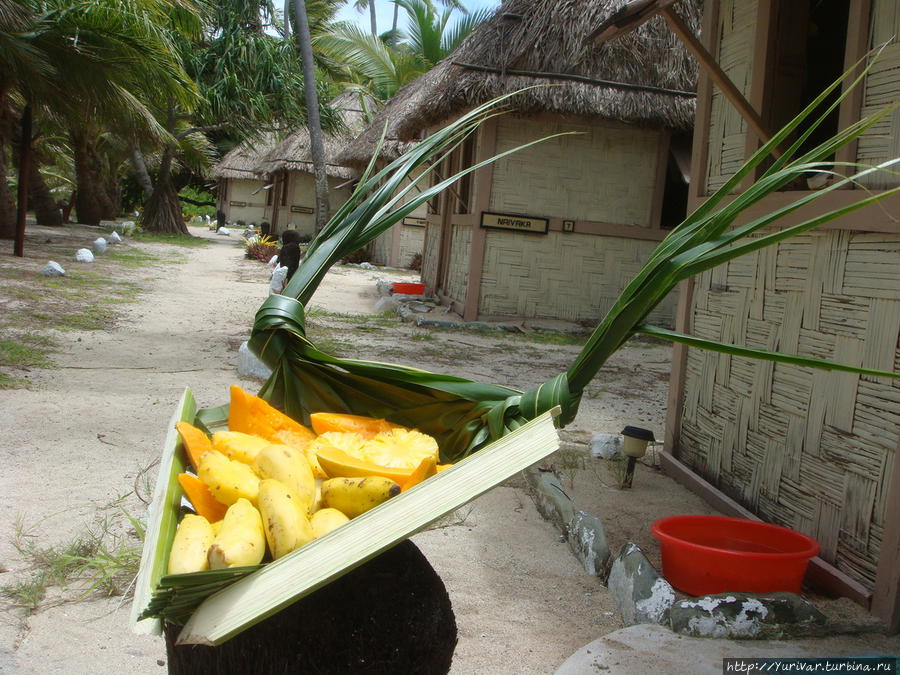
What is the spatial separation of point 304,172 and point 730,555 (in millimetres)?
24893

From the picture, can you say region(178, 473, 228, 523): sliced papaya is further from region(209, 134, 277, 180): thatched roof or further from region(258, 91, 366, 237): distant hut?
region(209, 134, 277, 180): thatched roof

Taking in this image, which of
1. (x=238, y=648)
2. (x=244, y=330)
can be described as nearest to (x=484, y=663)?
(x=238, y=648)

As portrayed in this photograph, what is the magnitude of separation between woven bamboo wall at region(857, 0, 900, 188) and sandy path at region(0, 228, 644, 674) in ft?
6.16

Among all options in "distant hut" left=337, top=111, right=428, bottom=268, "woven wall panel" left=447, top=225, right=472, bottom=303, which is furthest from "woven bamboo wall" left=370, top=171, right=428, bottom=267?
"woven wall panel" left=447, top=225, right=472, bottom=303

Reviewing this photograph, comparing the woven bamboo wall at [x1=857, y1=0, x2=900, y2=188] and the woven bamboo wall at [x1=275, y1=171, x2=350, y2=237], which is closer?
the woven bamboo wall at [x1=857, y1=0, x2=900, y2=188]

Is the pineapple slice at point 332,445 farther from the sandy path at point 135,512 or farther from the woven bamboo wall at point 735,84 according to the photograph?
the woven bamboo wall at point 735,84

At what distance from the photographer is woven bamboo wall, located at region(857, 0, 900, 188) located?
2828mm

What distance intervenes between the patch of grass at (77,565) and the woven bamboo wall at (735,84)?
10.2 feet

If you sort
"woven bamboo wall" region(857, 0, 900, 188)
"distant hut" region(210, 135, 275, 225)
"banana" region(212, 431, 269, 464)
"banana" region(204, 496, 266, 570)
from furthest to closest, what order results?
"distant hut" region(210, 135, 275, 225)
"woven bamboo wall" region(857, 0, 900, 188)
"banana" region(212, 431, 269, 464)
"banana" region(204, 496, 266, 570)

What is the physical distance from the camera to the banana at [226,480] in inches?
53.7

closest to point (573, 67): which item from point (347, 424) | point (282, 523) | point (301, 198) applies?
point (347, 424)

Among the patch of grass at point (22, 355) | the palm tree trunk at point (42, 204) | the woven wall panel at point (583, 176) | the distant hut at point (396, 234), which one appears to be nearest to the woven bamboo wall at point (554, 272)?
the woven wall panel at point (583, 176)

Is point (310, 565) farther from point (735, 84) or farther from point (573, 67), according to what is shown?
point (573, 67)

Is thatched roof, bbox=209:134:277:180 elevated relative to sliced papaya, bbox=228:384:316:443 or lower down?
elevated
